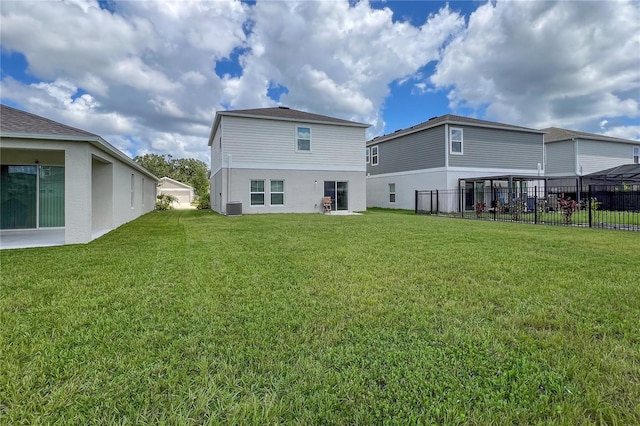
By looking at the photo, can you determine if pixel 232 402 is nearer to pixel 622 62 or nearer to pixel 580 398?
pixel 580 398

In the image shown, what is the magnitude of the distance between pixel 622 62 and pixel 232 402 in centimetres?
3000

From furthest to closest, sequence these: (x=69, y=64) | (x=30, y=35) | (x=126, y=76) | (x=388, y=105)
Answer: (x=388, y=105) → (x=126, y=76) → (x=69, y=64) → (x=30, y=35)

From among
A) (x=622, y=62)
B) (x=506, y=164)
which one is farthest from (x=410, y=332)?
(x=622, y=62)

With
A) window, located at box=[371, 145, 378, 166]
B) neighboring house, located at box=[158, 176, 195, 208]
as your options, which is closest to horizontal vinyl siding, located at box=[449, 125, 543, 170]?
window, located at box=[371, 145, 378, 166]

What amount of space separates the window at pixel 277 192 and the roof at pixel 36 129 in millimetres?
9806

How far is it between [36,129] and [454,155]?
63.1 ft

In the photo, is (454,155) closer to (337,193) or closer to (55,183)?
(337,193)

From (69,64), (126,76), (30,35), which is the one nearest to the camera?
(30,35)

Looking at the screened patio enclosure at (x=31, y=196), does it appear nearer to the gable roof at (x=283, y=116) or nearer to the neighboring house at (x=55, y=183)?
the neighboring house at (x=55, y=183)

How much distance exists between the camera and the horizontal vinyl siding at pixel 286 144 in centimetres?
1717

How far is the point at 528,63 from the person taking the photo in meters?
17.9

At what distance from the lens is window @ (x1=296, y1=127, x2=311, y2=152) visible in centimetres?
1839

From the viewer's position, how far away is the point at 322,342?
2715mm

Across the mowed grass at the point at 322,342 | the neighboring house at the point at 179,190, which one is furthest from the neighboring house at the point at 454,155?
the neighboring house at the point at 179,190
